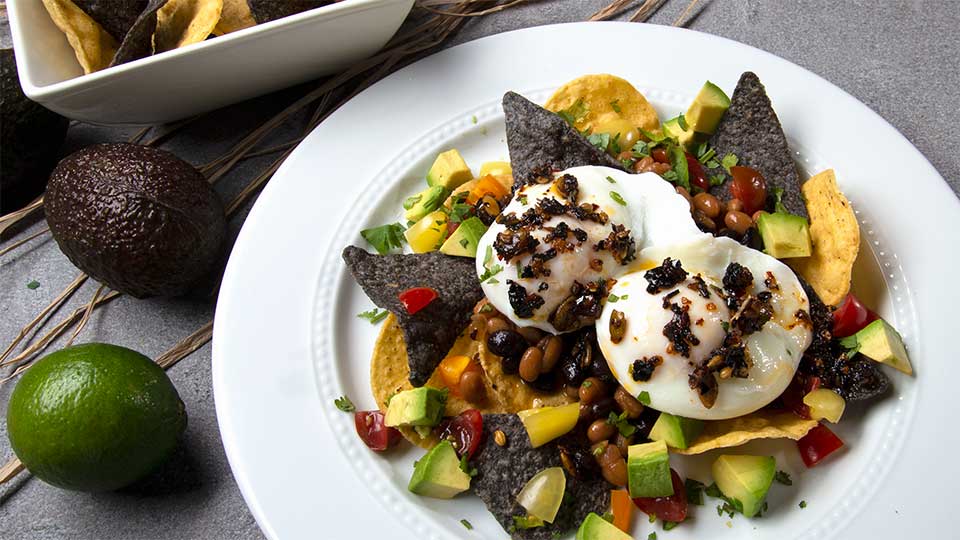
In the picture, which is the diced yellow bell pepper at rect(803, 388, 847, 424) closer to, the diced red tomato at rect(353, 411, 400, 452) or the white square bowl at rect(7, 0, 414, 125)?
the diced red tomato at rect(353, 411, 400, 452)

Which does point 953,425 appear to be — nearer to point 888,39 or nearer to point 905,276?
point 905,276

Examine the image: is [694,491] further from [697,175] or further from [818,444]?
[697,175]

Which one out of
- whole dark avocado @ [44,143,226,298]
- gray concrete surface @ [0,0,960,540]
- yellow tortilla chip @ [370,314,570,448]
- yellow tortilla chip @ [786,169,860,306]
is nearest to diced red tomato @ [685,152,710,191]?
yellow tortilla chip @ [786,169,860,306]

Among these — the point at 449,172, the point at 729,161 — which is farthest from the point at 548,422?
the point at 729,161

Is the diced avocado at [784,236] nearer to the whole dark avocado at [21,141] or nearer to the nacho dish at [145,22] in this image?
the nacho dish at [145,22]

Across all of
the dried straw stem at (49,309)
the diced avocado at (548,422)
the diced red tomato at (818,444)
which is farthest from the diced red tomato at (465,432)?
the dried straw stem at (49,309)
